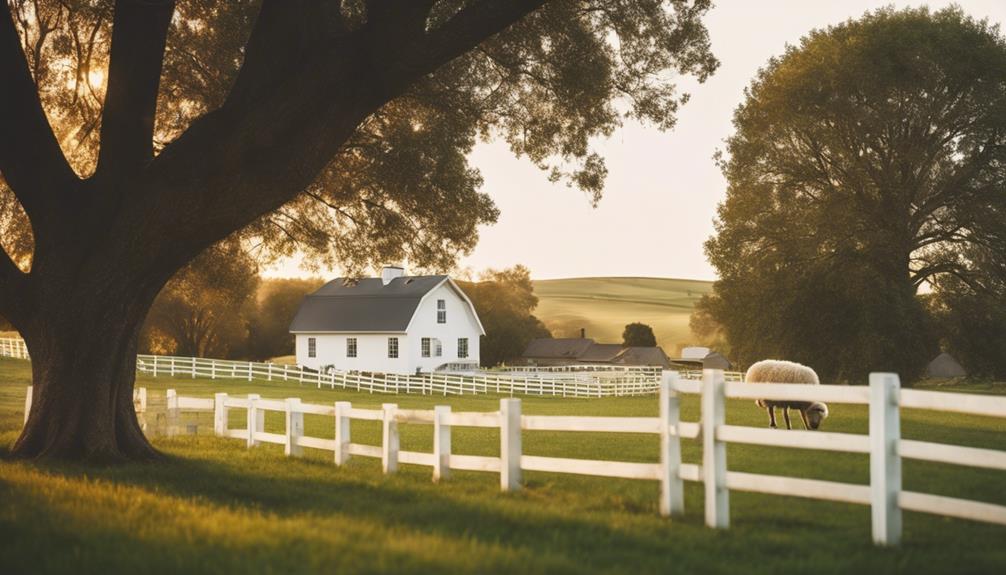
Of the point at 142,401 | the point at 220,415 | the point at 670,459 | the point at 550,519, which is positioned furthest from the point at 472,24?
the point at 142,401

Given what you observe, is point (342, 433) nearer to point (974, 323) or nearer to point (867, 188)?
point (867, 188)

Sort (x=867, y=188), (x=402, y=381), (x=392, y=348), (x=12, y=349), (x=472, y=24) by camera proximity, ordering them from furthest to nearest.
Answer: (x=392, y=348), (x=12, y=349), (x=402, y=381), (x=867, y=188), (x=472, y=24)

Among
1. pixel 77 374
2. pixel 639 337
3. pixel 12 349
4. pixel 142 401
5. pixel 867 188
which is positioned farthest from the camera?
pixel 639 337

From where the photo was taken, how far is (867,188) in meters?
37.2

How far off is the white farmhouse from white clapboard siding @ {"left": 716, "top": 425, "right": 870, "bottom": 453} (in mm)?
51557

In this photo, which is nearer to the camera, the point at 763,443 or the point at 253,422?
the point at 763,443

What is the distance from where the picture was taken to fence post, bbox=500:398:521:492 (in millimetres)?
10805

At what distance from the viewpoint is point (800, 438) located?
332 inches

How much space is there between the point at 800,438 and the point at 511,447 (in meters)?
3.35

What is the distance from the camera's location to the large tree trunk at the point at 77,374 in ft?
44.4

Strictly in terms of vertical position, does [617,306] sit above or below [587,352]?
above

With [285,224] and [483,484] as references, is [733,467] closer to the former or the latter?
[483,484]

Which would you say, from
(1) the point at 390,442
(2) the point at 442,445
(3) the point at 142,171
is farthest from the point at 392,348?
(2) the point at 442,445

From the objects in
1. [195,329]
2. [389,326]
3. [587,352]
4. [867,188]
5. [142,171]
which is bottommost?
[587,352]
